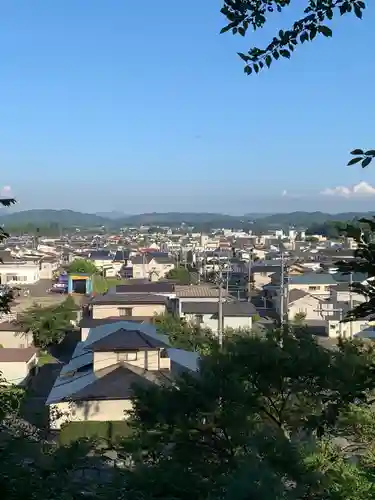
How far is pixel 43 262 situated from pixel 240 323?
90.3 ft

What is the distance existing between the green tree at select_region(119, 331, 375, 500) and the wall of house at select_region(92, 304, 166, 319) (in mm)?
13149

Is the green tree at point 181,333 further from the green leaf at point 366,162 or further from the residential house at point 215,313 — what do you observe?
the green leaf at point 366,162

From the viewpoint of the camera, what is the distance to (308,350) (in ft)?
12.5

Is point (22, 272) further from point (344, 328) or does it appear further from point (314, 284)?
point (344, 328)

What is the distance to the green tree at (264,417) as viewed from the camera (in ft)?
9.97

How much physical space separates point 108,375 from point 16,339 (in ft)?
27.8

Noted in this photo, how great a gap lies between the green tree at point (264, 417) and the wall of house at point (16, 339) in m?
13.3

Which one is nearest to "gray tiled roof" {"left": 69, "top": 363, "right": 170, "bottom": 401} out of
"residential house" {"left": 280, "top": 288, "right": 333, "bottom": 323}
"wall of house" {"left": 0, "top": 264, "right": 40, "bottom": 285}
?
"residential house" {"left": 280, "top": 288, "right": 333, "bottom": 323}

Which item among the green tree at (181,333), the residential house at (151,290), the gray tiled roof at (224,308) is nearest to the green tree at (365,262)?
the green tree at (181,333)

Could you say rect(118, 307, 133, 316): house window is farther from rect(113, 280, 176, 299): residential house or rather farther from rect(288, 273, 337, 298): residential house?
rect(288, 273, 337, 298): residential house

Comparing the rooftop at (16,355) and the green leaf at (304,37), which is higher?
the green leaf at (304,37)

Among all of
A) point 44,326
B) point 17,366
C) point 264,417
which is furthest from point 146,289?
point 264,417

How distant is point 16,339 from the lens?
1645 cm

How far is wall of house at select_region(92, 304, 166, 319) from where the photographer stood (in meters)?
17.1
